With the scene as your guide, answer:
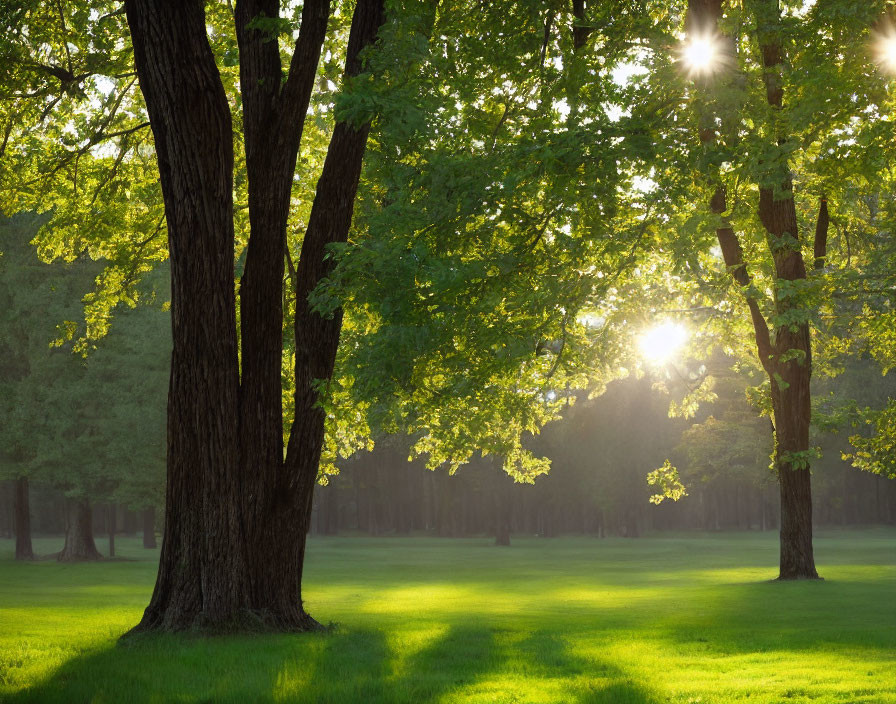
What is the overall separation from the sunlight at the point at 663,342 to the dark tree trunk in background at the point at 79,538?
26878 millimetres

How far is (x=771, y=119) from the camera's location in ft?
55.6

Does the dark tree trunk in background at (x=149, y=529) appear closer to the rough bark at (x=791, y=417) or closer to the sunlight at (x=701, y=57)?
the rough bark at (x=791, y=417)

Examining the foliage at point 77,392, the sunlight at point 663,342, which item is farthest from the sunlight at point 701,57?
the foliage at point 77,392

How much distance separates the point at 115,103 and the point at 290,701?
42.1 feet

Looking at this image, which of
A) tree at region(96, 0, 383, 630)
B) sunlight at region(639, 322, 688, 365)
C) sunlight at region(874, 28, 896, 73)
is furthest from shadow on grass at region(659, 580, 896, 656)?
sunlight at region(874, 28, 896, 73)

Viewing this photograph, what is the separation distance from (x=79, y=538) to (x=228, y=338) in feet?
113

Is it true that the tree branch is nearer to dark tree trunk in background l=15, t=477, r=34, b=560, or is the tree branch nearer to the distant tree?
the distant tree

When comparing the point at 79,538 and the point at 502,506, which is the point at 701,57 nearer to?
the point at 79,538

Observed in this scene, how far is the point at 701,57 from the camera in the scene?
15.0 m

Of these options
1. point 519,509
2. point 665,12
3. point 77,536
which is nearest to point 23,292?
point 77,536

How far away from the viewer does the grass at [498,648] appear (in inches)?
355

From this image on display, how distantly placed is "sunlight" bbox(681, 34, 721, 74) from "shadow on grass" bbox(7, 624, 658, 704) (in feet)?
28.3

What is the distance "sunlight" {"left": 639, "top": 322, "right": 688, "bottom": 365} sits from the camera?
87.9ft

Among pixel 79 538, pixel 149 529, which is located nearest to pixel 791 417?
pixel 79 538
